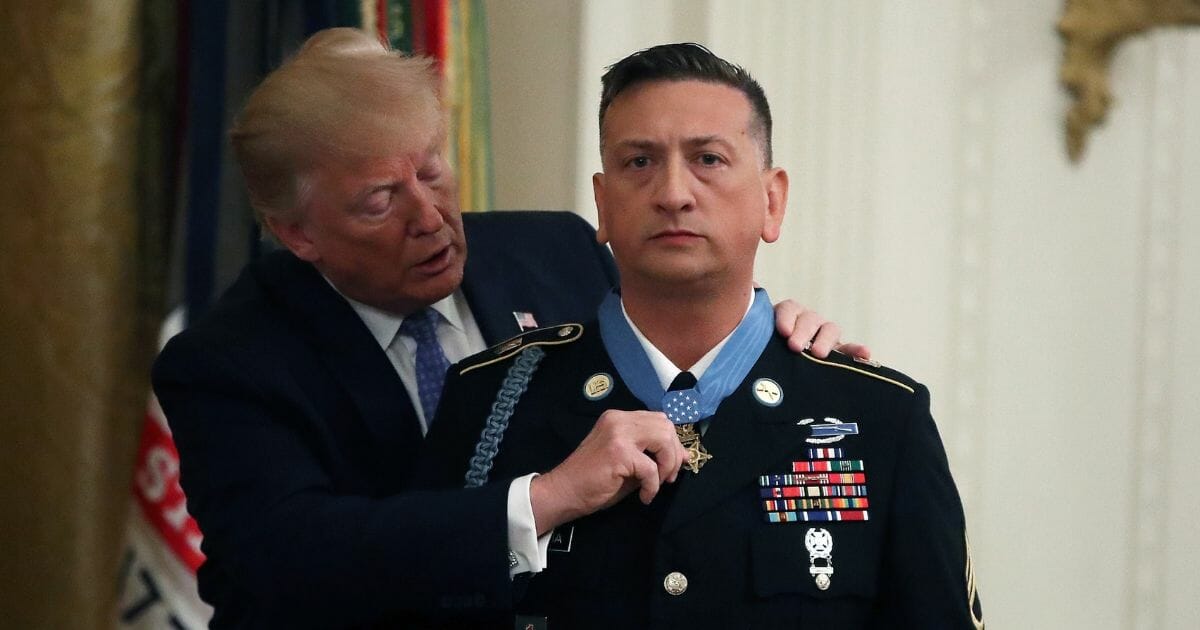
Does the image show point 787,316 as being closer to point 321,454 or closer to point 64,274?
point 321,454

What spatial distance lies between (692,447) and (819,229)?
153cm

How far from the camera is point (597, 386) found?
5.58 feet

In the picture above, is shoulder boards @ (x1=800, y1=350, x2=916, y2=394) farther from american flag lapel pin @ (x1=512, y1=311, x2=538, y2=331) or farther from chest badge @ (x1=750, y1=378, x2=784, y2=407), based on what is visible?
american flag lapel pin @ (x1=512, y1=311, x2=538, y2=331)

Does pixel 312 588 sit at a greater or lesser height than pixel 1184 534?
greater

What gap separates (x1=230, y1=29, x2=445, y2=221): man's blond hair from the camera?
2.01 metres

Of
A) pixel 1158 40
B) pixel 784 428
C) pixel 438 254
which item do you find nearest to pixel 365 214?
pixel 438 254

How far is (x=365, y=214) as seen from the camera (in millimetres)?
2018

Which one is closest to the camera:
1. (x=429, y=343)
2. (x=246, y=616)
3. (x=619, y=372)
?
(x=619, y=372)

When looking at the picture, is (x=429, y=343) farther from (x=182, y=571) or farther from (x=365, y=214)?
(x=182, y=571)

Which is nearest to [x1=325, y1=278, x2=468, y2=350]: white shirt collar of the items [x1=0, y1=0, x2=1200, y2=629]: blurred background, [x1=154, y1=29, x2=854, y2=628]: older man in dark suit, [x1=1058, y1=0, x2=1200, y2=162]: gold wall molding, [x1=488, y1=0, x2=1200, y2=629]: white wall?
[x1=154, y1=29, x2=854, y2=628]: older man in dark suit

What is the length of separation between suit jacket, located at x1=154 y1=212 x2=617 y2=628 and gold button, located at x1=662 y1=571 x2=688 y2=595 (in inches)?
7.1

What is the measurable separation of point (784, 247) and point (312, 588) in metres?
1.59

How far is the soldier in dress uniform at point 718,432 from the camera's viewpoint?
1.56 meters

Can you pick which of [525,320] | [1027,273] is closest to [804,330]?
[525,320]
